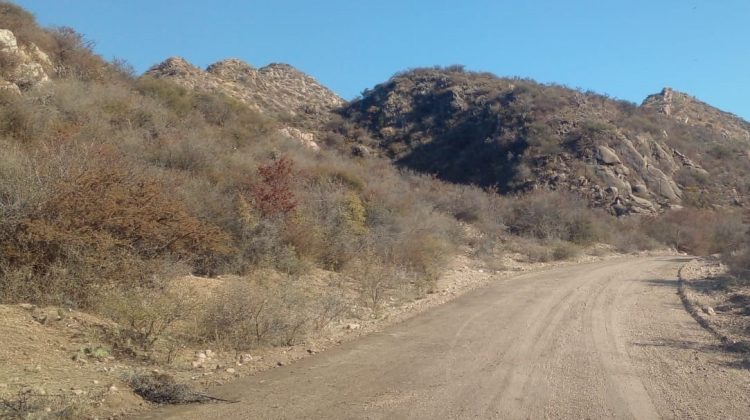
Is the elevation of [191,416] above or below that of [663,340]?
below

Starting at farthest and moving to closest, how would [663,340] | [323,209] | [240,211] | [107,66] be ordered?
[107,66] < [323,209] < [240,211] < [663,340]

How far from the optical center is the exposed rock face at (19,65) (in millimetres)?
21609

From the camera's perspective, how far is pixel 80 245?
9.23 m

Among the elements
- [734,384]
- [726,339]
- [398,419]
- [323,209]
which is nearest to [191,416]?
[398,419]

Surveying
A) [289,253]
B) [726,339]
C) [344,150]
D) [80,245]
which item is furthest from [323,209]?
[344,150]

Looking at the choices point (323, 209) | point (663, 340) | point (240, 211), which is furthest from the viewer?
point (323, 209)

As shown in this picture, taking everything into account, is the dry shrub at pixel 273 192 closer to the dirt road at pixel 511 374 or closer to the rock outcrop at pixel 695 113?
the dirt road at pixel 511 374

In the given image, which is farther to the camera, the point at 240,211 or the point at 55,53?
the point at 55,53

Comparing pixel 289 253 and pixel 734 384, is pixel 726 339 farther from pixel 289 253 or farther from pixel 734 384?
pixel 289 253

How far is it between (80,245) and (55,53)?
2240 centimetres

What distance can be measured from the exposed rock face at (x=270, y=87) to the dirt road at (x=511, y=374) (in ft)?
109

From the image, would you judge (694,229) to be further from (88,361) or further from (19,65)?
(88,361)

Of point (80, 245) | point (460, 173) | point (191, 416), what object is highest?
point (460, 173)

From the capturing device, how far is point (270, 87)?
6562 cm
